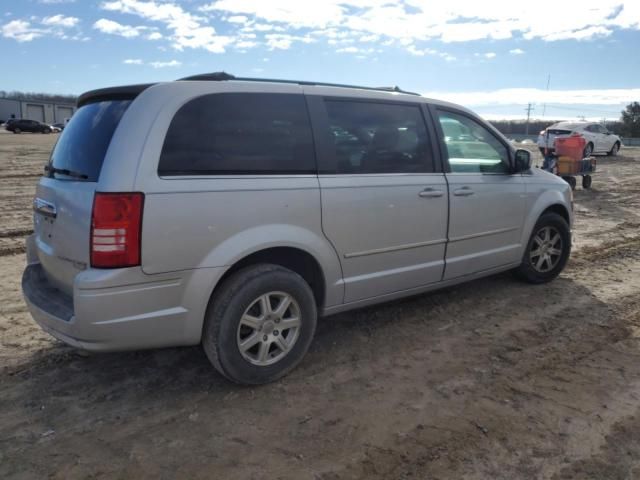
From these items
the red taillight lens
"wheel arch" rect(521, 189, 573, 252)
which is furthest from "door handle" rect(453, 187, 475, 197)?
the red taillight lens

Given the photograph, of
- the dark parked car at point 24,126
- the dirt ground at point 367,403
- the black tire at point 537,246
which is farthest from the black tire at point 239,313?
the dark parked car at point 24,126

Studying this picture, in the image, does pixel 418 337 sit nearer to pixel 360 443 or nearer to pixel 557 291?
pixel 360 443

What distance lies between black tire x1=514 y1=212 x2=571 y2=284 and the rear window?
158 inches

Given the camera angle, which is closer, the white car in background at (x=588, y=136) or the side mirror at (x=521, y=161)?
the side mirror at (x=521, y=161)

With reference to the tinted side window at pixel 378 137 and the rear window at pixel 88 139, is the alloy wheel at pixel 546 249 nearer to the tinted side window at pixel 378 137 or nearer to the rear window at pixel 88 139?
the tinted side window at pixel 378 137

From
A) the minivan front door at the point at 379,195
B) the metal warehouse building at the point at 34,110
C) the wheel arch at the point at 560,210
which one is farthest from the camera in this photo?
the metal warehouse building at the point at 34,110

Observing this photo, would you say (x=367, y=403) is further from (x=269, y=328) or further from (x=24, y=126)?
(x=24, y=126)

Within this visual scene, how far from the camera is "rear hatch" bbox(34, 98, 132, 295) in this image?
116 inches

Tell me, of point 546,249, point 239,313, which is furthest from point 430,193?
point 546,249

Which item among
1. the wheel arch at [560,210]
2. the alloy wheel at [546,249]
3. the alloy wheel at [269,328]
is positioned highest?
the wheel arch at [560,210]

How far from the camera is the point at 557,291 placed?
5.36m

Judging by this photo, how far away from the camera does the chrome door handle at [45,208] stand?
126 inches

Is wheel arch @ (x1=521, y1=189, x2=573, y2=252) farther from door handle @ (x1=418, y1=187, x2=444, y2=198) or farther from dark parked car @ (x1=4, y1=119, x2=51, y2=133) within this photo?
dark parked car @ (x1=4, y1=119, x2=51, y2=133)

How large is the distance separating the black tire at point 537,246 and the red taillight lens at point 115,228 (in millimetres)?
3910
